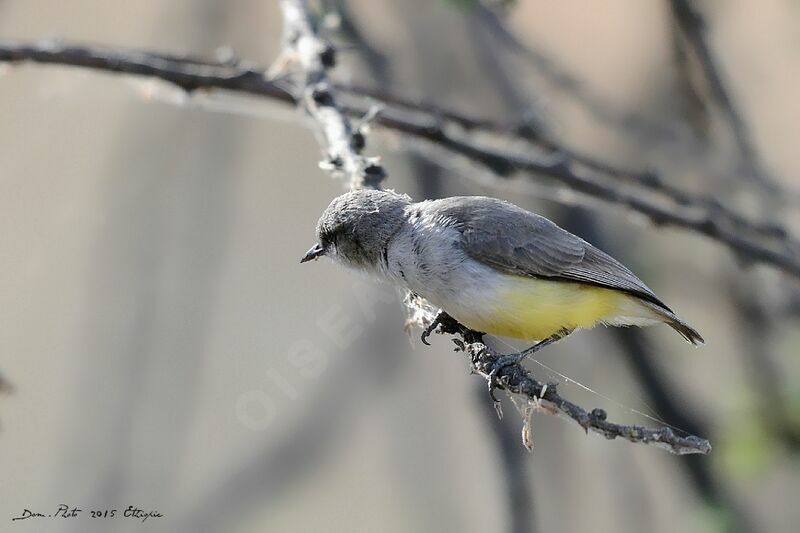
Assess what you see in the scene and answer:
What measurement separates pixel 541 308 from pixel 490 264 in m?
0.19

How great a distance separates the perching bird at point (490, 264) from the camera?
262cm

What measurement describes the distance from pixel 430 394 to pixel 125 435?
68.8 inches

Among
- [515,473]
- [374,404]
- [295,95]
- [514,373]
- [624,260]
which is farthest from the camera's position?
[374,404]

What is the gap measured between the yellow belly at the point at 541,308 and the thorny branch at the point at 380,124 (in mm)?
487

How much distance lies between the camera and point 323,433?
445 cm

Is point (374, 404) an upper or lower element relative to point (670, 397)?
upper

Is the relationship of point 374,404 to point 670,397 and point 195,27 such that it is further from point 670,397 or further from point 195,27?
point 195,27

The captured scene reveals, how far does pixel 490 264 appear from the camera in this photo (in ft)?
8.86

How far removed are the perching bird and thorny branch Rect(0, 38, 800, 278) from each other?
153mm

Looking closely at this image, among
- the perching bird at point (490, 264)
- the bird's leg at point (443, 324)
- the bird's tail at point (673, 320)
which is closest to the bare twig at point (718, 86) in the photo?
the bird's tail at point (673, 320)

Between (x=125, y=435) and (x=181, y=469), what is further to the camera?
(x=181, y=469)

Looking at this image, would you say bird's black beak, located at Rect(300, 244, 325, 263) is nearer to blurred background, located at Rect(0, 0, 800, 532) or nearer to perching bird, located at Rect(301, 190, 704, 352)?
perching bird, located at Rect(301, 190, 704, 352)

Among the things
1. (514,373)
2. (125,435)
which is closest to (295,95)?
(514,373)

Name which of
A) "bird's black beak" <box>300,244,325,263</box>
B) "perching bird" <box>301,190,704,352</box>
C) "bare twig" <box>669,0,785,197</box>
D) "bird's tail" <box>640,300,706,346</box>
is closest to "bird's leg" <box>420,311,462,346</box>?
"perching bird" <box>301,190,704,352</box>
